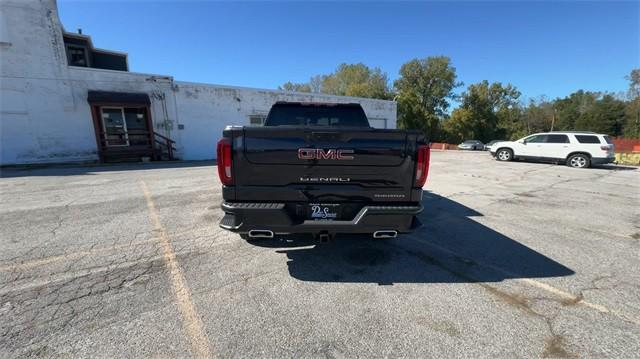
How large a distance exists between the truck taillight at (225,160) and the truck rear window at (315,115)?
2.04 metres

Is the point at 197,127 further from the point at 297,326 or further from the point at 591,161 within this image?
the point at 591,161

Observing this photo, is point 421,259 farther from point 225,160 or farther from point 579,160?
point 579,160

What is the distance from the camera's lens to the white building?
12.9 metres

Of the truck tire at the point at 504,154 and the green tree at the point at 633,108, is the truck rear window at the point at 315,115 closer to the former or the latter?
the truck tire at the point at 504,154

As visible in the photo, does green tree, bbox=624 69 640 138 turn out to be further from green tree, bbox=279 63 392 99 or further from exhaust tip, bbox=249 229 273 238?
exhaust tip, bbox=249 229 273 238

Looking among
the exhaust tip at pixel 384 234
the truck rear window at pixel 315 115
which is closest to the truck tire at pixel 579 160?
the truck rear window at pixel 315 115

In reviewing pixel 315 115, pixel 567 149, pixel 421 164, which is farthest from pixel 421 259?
pixel 567 149

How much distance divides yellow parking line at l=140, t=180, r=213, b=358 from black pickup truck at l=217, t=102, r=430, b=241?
81cm

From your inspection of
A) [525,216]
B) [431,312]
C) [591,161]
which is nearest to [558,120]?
[591,161]

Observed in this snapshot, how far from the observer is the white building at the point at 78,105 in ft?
42.4

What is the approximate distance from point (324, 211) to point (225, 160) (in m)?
1.19

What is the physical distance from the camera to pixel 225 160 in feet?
9.28

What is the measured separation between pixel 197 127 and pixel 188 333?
17.3 m

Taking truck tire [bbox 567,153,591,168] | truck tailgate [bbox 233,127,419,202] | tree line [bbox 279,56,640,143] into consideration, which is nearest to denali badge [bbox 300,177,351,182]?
truck tailgate [bbox 233,127,419,202]
